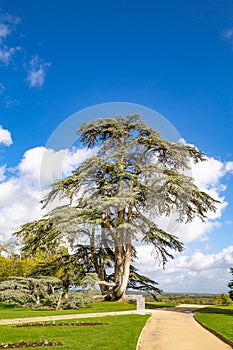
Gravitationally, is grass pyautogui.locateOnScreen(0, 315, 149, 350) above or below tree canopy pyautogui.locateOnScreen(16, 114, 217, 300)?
below

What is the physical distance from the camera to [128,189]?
85.7ft

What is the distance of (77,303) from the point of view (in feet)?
76.1

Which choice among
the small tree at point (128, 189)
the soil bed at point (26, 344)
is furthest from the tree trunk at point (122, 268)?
the soil bed at point (26, 344)

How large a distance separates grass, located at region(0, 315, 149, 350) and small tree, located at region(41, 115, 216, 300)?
12547 mm

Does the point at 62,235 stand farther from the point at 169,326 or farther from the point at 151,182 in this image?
the point at 169,326

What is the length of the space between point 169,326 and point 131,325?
5.03 ft

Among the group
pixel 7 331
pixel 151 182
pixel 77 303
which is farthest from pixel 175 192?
pixel 7 331

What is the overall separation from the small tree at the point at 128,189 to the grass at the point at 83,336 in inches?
494

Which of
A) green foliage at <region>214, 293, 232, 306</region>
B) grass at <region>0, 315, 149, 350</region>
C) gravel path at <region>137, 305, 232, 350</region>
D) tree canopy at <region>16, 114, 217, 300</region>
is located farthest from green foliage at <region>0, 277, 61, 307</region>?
green foliage at <region>214, 293, 232, 306</region>

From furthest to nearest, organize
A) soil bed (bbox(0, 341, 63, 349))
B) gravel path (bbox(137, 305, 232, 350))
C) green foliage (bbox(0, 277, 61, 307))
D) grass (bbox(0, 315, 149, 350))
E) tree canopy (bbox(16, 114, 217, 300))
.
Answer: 1. tree canopy (bbox(16, 114, 217, 300))
2. green foliage (bbox(0, 277, 61, 307))
3. gravel path (bbox(137, 305, 232, 350))
4. grass (bbox(0, 315, 149, 350))
5. soil bed (bbox(0, 341, 63, 349))

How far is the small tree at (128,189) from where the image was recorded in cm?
2575

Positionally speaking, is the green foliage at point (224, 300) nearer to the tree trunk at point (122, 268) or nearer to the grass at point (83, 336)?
the tree trunk at point (122, 268)

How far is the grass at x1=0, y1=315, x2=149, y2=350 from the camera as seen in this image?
356 inches

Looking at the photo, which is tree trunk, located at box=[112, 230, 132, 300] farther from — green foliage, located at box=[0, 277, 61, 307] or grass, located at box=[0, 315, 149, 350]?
grass, located at box=[0, 315, 149, 350]
